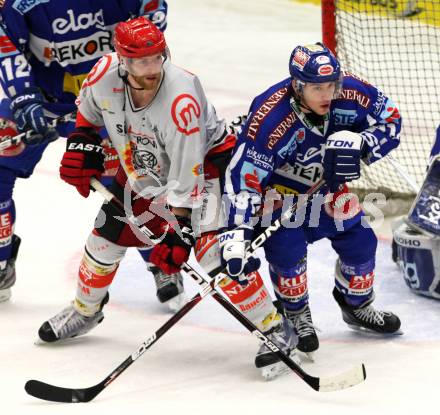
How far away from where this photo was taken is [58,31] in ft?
14.5

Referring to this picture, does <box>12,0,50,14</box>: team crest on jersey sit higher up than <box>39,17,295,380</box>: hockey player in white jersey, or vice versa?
<box>12,0,50,14</box>: team crest on jersey

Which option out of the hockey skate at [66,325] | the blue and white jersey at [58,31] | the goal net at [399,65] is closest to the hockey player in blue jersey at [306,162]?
the hockey skate at [66,325]

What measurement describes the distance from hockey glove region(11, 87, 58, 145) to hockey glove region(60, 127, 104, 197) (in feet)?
1.36

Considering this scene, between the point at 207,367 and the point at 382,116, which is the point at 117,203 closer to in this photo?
the point at 207,367

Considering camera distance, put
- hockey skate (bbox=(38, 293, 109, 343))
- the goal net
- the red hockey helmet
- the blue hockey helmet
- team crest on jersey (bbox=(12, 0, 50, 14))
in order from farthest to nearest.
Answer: the goal net, team crest on jersey (bbox=(12, 0, 50, 14)), hockey skate (bbox=(38, 293, 109, 343)), the blue hockey helmet, the red hockey helmet

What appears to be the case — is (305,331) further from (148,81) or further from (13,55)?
(13,55)

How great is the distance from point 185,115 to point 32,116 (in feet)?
2.87

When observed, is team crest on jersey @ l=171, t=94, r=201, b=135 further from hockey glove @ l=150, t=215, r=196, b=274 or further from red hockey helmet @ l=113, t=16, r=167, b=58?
hockey glove @ l=150, t=215, r=196, b=274

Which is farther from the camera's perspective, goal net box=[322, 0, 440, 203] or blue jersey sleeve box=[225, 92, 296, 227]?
goal net box=[322, 0, 440, 203]

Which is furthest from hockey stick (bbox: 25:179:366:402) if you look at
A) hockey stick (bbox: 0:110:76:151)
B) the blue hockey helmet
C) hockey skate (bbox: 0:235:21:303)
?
hockey skate (bbox: 0:235:21:303)

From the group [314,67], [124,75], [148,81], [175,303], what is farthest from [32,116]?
[314,67]

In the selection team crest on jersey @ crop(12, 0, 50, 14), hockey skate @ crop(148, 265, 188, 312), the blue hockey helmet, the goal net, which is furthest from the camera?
the goal net

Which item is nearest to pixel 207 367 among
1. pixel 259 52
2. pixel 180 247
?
pixel 180 247

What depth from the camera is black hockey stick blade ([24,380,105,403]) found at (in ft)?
12.0
